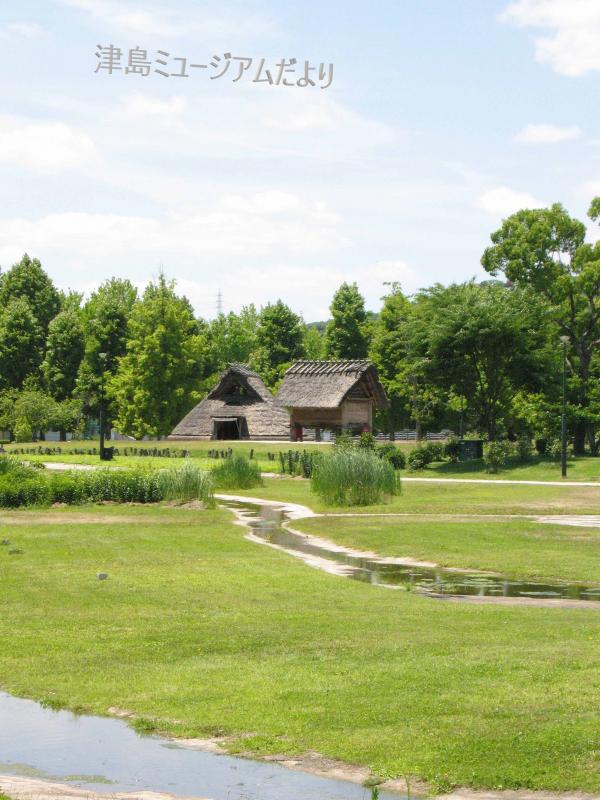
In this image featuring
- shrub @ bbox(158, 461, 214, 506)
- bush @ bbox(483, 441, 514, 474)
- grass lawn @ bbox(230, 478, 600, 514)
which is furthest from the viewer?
bush @ bbox(483, 441, 514, 474)

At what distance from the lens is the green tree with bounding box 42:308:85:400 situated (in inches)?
3433

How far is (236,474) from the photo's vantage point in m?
39.3

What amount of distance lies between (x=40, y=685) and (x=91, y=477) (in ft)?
75.5

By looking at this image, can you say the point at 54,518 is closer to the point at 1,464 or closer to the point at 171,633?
the point at 1,464

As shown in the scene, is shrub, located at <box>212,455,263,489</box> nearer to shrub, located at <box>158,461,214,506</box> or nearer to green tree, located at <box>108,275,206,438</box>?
shrub, located at <box>158,461,214,506</box>

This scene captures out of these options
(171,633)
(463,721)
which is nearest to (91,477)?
(171,633)

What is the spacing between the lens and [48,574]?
56.2ft

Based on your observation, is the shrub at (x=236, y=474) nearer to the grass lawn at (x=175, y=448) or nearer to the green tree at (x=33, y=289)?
the grass lawn at (x=175, y=448)

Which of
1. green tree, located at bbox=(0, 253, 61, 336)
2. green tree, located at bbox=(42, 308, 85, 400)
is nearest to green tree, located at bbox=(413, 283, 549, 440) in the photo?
green tree, located at bbox=(42, 308, 85, 400)

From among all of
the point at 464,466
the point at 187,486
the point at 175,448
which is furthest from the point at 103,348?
the point at 187,486

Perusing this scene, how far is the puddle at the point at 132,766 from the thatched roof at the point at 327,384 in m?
57.3

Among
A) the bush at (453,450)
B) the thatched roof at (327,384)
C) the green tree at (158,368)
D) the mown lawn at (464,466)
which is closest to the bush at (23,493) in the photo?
the mown lawn at (464,466)

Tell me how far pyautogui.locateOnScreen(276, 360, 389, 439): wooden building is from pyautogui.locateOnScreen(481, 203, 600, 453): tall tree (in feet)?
52.0

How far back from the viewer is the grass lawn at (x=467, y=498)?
29.5 metres
